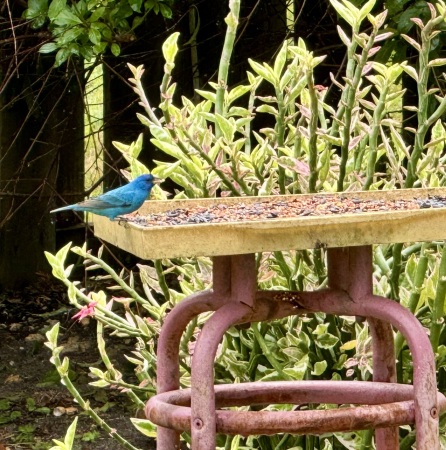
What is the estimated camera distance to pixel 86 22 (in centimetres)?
352

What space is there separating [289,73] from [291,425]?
1056 mm

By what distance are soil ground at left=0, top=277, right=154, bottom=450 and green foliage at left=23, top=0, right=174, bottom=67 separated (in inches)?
47.7

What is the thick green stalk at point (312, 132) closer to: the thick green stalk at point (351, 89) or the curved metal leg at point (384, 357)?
the thick green stalk at point (351, 89)

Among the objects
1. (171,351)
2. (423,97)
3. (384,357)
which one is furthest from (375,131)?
(171,351)

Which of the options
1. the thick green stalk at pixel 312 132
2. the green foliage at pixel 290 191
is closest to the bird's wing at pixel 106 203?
the green foliage at pixel 290 191

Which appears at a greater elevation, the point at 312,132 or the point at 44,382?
the point at 312,132

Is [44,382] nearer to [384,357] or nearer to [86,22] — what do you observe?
[86,22]

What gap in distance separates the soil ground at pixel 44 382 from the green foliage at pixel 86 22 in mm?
1211

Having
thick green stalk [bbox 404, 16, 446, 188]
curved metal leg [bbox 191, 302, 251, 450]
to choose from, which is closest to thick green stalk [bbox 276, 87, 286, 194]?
thick green stalk [bbox 404, 16, 446, 188]

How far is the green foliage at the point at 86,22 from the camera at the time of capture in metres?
3.48

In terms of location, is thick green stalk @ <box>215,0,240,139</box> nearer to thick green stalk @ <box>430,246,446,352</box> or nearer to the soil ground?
thick green stalk @ <box>430,246,446,352</box>

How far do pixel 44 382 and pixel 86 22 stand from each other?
1.56 metres

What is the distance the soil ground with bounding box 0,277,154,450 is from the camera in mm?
3865

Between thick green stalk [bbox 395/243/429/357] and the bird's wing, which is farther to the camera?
thick green stalk [bbox 395/243/429/357]
